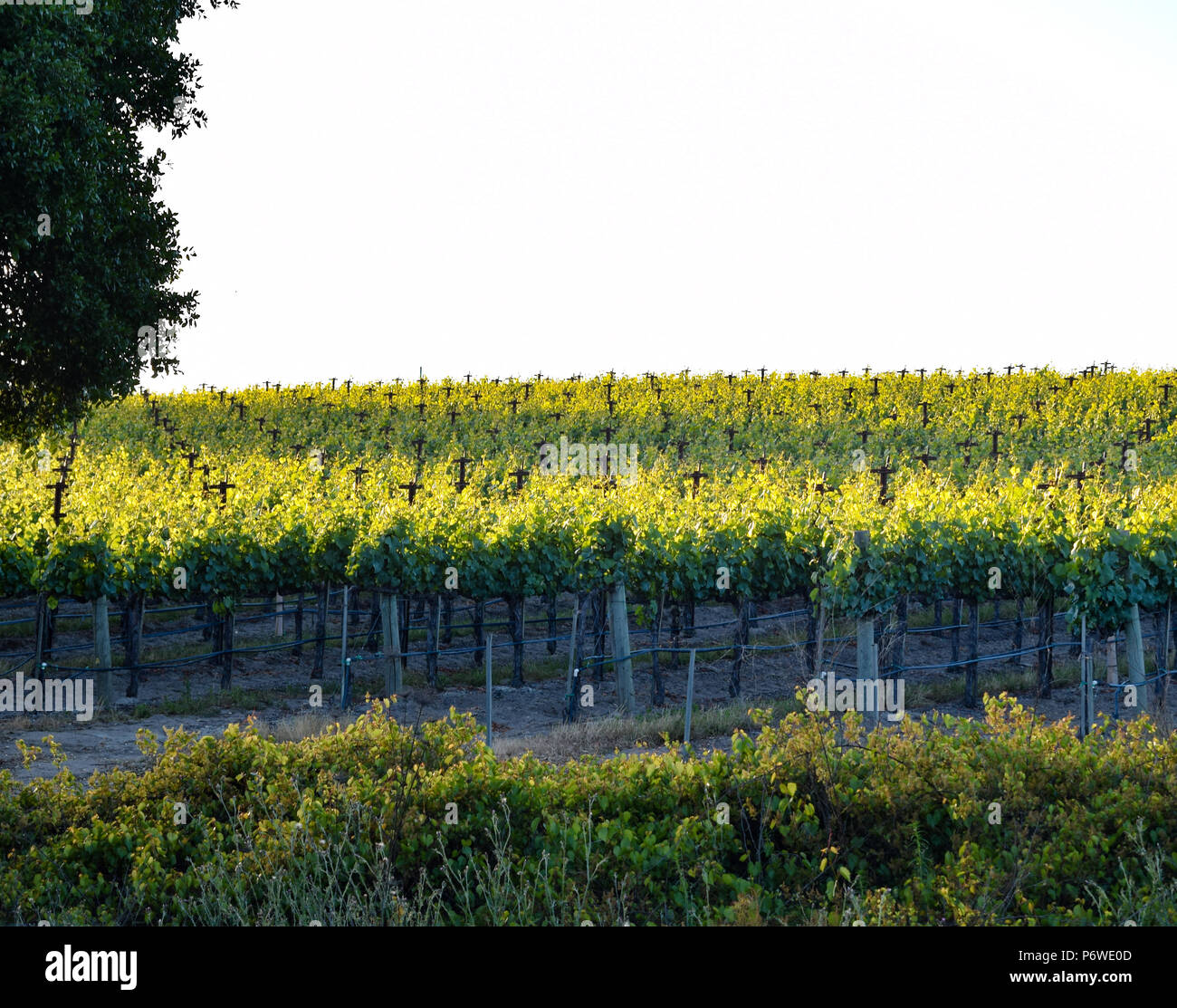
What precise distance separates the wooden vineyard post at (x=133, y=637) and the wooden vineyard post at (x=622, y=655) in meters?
8.07

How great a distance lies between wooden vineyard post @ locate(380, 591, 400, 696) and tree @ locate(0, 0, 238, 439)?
5.04 metres

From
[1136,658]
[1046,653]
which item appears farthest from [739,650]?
[1136,658]

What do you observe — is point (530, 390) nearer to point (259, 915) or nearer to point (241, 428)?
point (241, 428)

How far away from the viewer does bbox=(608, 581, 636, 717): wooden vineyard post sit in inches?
701

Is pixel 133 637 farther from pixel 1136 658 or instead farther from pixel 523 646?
pixel 1136 658

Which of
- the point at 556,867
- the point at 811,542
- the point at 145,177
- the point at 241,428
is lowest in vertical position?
the point at 556,867

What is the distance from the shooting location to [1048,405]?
38.1 metres

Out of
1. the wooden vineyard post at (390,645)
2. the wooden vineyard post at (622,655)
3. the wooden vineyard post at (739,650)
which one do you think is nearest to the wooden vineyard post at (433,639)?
the wooden vineyard post at (390,645)

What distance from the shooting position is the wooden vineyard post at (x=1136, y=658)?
1666 centimetres

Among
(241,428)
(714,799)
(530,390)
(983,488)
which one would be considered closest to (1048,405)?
(983,488)

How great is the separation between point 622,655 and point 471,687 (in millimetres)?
3311

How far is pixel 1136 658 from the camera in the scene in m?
16.9

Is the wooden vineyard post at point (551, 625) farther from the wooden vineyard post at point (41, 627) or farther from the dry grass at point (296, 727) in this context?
the wooden vineyard post at point (41, 627)
